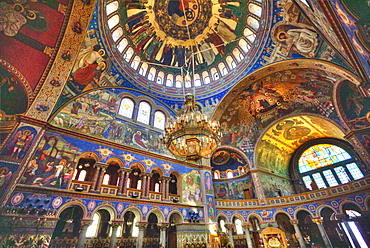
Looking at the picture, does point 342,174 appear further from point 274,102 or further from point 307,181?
point 274,102

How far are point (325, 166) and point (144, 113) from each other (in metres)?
20.1

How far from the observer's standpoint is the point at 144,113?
1468 cm

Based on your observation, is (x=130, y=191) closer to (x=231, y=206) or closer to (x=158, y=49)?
(x=231, y=206)

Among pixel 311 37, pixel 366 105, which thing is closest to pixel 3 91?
pixel 311 37

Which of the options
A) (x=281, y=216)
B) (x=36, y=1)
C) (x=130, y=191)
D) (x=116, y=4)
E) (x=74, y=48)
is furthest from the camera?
(x=281, y=216)

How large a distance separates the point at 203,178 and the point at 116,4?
47.7 ft

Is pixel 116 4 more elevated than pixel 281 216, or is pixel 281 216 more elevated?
pixel 116 4

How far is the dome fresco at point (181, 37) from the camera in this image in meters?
12.9

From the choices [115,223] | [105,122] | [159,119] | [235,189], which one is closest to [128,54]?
[159,119]

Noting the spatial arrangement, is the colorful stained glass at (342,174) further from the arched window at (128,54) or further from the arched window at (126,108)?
the arched window at (128,54)

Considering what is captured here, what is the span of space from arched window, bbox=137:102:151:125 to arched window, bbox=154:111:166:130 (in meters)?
0.73

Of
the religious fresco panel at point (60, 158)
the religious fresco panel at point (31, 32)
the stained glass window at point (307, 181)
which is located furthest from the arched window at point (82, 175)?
the stained glass window at point (307, 181)

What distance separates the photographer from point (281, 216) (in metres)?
15.8

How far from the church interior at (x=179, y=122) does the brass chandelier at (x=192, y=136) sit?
61 mm
